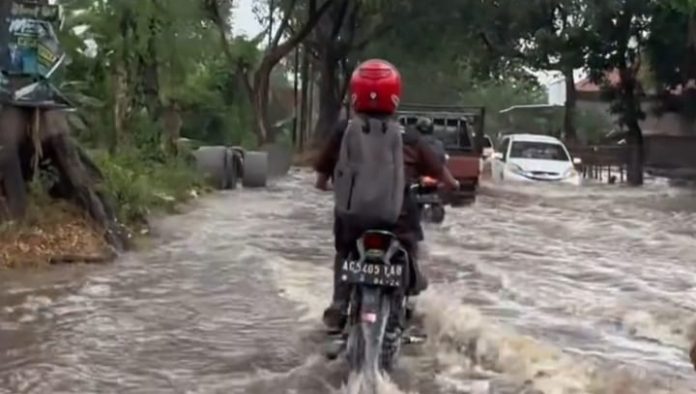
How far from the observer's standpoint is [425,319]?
962cm

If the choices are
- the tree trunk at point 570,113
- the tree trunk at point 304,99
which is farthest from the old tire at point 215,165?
the tree trunk at point 570,113

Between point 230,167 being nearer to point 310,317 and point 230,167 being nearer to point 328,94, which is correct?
point 310,317

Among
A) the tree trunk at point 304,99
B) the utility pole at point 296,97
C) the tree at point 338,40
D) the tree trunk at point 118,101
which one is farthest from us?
the utility pole at point 296,97

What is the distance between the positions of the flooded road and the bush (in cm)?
62

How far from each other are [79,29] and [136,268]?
8.92 m

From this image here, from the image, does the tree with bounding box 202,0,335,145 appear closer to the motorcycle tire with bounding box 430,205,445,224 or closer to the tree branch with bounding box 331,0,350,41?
the tree branch with bounding box 331,0,350,41

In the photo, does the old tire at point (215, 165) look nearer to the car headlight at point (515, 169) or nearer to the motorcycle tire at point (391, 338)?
the car headlight at point (515, 169)

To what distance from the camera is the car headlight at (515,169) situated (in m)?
32.2

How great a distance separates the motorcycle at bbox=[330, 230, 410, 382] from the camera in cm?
700

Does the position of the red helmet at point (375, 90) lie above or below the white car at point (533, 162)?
above

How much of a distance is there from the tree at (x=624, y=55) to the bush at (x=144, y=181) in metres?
15.6

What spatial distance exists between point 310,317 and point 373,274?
8.78 feet

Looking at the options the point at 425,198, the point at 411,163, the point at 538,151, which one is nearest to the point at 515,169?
the point at 538,151

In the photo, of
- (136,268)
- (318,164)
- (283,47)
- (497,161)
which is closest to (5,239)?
(136,268)
